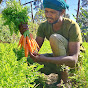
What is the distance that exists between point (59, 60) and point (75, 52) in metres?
0.30

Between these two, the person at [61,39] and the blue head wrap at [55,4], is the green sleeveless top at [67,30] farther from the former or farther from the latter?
the blue head wrap at [55,4]

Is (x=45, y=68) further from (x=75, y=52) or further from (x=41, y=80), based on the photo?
(x=75, y=52)

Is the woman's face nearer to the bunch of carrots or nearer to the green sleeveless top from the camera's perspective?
the green sleeveless top

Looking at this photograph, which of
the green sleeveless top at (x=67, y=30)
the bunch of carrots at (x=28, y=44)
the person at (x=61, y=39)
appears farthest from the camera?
the bunch of carrots at (x=28, y=44)

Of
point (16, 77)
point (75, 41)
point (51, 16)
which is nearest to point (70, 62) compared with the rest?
point (75, 41)

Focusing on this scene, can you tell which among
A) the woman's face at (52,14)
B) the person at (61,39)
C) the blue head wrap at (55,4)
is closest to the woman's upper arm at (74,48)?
the person at (61,39)

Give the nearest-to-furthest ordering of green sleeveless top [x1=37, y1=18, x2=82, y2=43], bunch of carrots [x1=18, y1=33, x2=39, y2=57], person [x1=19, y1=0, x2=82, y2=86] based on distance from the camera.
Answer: person [x1=19, y1=0, x2=82, y2=86] < green sleeveless top [x1=37, y1=18, x2=82, y2=43] < bunch of carrots [x1=18, y1=33, x2=39, y2=57]

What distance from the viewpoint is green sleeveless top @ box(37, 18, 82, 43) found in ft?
7.42

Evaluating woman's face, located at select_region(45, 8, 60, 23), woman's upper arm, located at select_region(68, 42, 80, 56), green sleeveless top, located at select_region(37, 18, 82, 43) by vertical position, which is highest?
woman's face, located at select_region(45, 8, 60, 23)

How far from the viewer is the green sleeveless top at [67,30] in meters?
2.26

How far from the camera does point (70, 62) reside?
2.17 meters

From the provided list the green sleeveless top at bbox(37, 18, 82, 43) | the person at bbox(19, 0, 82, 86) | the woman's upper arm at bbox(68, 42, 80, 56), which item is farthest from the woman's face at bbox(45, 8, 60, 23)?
the woman's upper arm at bbox(68, 42, 80, 56)

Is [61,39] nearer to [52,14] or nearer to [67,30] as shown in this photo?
[67,30]

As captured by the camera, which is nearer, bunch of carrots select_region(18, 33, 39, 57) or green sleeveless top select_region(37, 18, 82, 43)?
green sleeveless top select_region(37, 18, 82, 43)
